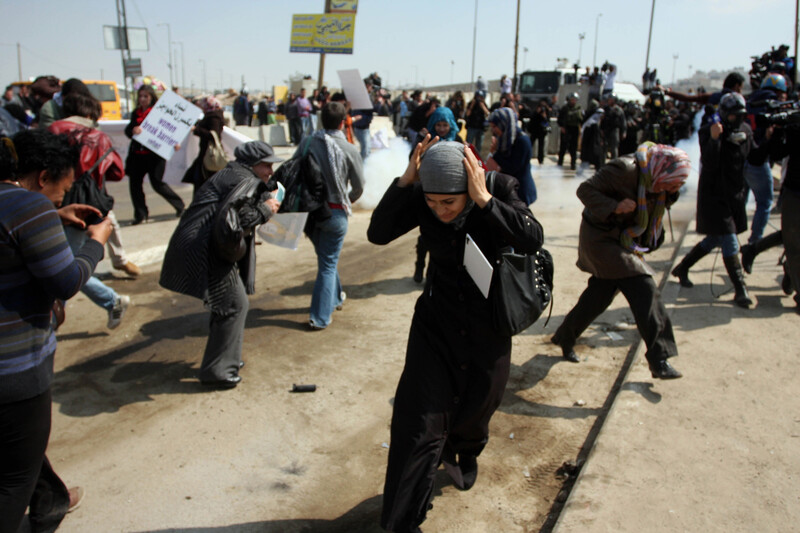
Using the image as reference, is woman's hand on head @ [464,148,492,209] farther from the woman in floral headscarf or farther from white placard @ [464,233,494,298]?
the woman in floral headscarf

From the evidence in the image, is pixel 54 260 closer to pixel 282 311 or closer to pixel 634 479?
pixel 634 479

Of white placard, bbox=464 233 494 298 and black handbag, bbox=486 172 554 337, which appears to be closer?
white placard, bbox=464 233 494 298

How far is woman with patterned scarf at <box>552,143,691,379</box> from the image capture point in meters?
3.94

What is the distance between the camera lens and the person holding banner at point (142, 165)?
8.34m

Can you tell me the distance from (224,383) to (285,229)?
4.39 ft

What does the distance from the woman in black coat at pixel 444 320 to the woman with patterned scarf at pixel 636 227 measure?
1483mm

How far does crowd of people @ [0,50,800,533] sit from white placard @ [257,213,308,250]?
16cm

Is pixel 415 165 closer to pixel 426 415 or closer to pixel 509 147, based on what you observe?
pixel 426 415

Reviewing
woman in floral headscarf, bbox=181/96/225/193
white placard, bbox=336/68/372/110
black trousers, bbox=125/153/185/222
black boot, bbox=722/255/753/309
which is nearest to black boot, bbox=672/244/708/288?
black boot, bbox=722/255/753/309

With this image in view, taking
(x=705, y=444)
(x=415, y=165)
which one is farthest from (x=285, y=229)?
(x=705, y=444)

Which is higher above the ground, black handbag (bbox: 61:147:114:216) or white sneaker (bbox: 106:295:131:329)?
black handbag (bbox: 61:147:114:216)

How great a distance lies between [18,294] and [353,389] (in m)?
2.53

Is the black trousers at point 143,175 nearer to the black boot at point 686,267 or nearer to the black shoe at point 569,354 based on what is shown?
the black shoe at point 569,354

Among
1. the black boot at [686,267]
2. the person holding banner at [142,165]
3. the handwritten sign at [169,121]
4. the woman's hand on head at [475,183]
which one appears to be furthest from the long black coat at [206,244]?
the person holding banner at [142,165]
